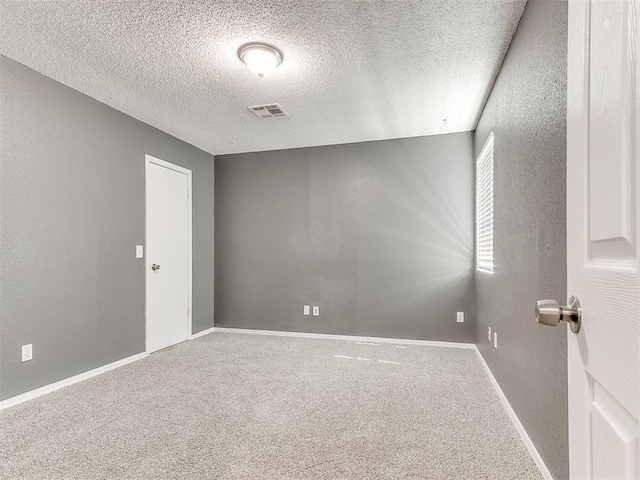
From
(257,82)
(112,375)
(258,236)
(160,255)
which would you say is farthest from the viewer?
(258,236)

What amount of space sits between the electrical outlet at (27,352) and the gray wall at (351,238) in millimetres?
2406

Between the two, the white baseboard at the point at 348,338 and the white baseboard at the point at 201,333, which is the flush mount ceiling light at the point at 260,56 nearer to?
the white baseboard at the point at 348,338

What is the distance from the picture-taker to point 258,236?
15.7 ft

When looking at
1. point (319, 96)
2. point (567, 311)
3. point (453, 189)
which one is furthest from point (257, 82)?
point (567, 311)

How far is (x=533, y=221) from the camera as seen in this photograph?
5.99 feet

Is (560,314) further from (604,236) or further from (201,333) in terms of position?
(201,333)

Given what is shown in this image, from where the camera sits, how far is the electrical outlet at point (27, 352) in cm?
257

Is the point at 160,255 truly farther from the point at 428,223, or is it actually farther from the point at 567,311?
the point at 567,311

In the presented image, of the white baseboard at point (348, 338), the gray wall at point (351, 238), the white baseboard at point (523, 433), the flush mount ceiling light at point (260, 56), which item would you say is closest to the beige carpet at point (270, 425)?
the white baseboard at point (523, 433)

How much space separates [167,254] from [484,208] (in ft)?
A: 11.2

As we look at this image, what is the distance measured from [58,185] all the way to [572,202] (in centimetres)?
340

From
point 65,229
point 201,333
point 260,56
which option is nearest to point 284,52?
point 260,56

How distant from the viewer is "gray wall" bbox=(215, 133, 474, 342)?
4082 mm

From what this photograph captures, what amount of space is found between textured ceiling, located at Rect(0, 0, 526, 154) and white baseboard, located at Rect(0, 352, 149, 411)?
2.40 m
